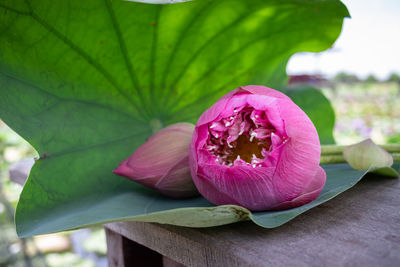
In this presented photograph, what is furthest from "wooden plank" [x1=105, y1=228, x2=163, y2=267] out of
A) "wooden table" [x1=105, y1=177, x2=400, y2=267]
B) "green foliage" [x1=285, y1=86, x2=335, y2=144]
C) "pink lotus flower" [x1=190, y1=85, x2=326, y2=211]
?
"green foliage" [x1=285, y1=86, x2=335, y2=144]

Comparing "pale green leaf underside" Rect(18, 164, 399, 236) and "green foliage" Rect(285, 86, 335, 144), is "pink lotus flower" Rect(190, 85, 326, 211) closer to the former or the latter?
"pale green leaf underside" Rect(18, 164, 399, 236)

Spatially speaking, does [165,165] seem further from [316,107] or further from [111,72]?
[316,107]

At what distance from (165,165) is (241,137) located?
3.5 inches

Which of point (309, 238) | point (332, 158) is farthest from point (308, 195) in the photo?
point (332, 158)

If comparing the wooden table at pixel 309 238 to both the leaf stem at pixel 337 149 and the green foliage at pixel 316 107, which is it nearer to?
the leaf stem at pixel 337 149

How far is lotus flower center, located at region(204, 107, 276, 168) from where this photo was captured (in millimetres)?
292

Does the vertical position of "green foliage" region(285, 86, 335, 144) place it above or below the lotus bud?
above

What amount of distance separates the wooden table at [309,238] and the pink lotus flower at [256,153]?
25mm

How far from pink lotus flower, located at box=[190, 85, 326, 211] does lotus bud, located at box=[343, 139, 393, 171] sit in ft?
0.35

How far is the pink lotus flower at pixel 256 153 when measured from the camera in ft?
0.92

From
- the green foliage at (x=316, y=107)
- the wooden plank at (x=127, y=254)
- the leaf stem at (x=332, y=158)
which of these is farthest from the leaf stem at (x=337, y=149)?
the wooden plank at (x=127, y=254)

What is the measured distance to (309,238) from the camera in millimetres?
281

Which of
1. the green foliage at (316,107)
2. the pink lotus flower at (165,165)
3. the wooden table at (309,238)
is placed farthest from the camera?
the green foliage at (316,107)

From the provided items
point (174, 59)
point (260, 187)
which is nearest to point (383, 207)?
point (260, 187)
